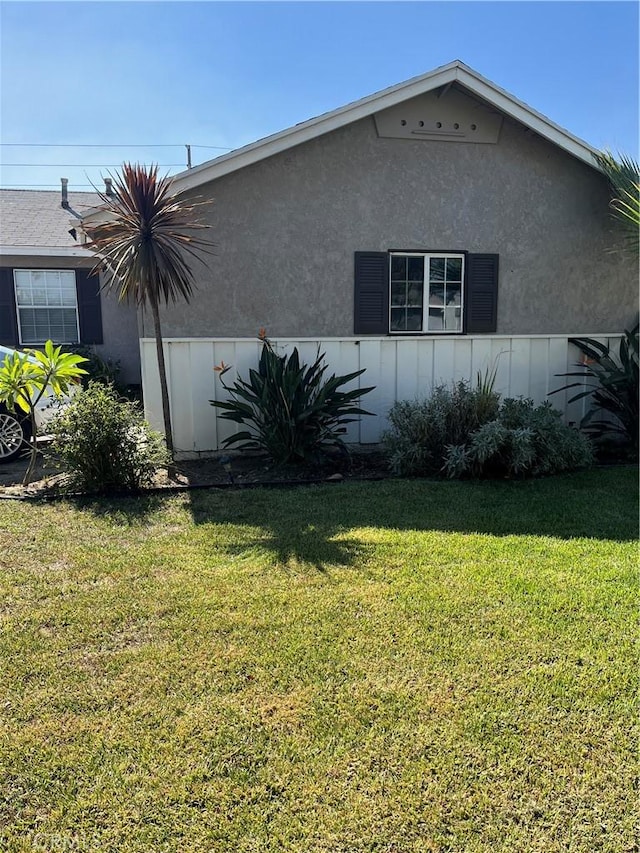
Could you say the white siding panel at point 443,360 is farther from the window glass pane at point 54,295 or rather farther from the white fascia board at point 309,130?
the window glass pane at point 54,295

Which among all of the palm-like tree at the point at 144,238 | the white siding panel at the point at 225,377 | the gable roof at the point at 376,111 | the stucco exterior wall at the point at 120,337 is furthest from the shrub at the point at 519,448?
the stucco exterior wall at the point at 120,337

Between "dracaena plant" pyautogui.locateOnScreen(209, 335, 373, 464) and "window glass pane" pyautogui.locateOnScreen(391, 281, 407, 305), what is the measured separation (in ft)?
4.77

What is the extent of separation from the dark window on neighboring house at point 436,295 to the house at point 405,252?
0.8 inches

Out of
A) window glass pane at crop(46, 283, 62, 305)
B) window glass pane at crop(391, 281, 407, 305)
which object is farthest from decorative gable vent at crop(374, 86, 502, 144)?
window glass pane at crop(46, 283, 62, 305)

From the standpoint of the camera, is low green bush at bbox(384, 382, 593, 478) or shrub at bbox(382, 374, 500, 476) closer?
low green bush at bbox(384, 382, 593, 478)

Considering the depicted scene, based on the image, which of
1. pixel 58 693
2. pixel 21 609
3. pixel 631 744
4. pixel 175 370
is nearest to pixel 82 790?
pixel 58 693

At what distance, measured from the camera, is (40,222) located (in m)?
12.9

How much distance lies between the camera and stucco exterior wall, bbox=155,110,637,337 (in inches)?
294

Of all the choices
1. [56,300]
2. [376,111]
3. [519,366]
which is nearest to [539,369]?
[519,366]

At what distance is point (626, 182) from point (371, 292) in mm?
3499

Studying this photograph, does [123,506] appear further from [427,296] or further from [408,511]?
[427,296]

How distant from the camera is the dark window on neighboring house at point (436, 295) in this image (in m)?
7.96

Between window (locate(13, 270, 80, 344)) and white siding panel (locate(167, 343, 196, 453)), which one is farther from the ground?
window (locate(13, 270, 80, 344))

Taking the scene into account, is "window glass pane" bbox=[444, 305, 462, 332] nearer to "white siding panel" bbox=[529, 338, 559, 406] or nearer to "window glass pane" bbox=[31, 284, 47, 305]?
"white siding panel" bbox=[529, 338, 559, 406]
